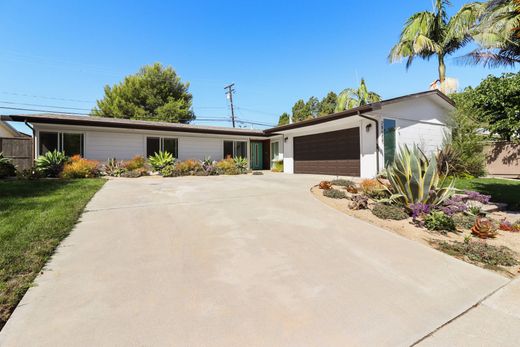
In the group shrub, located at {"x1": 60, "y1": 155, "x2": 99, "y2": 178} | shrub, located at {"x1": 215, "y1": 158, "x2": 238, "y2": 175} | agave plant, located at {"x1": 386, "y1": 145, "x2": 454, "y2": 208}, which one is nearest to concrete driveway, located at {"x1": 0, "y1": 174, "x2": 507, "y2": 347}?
agave plant, located at {"x1": 386, "y1": 145, "x2": 454, "y2": 208}

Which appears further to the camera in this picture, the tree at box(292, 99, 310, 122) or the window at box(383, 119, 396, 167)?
the tree at box(292, 99, 310, 122)

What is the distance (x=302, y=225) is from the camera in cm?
441

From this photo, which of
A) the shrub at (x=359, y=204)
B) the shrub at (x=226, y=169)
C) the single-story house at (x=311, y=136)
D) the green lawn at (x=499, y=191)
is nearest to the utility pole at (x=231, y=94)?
the single-story house at (x=311, y=136)

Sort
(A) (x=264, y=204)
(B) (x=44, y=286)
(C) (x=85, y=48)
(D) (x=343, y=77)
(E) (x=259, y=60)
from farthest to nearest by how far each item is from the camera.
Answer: (D) (x=343, y=77), (E) (x=259, y=60), (C) (x=85, y=48), (A) (x=264, y=204), (B) (x=44, y=286)

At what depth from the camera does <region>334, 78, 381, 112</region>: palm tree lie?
1983cm

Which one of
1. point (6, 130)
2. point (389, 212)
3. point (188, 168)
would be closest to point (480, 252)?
point (389, 212)

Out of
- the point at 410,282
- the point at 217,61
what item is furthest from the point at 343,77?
the point at 410,282

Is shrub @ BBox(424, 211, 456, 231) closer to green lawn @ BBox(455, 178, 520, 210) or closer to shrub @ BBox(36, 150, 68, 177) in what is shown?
green lawn @ BBox(455, 178, 520, 210)

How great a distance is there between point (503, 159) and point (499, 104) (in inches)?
114

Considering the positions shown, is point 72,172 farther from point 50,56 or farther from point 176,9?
point 50,56

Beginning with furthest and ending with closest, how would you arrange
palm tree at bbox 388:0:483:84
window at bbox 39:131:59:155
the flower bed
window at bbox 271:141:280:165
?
1. window at bbox 271:141:280:165
2. palm tree at bbox 388:0:483:84
3. window at bbox 39:131:59:155
4. the flower bed

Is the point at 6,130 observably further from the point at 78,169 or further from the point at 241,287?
the point at 241,287

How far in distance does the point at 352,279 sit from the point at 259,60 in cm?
1945

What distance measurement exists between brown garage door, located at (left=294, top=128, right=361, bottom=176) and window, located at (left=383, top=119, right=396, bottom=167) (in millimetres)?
1257
